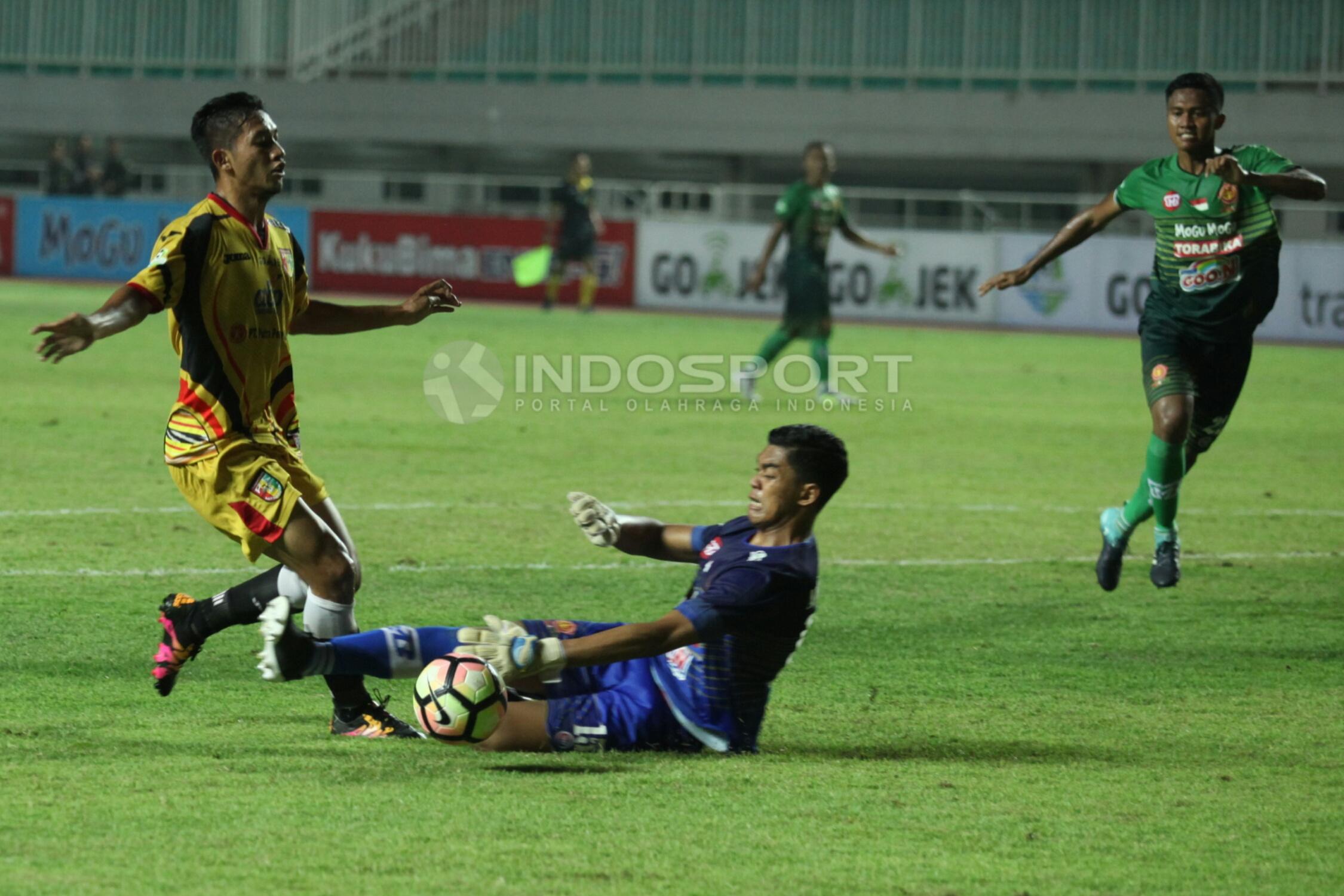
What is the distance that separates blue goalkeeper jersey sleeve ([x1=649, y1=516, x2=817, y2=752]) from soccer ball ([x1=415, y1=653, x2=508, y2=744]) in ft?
1.65

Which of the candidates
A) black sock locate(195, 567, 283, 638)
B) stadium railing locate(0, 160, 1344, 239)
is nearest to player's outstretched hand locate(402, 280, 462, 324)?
black sock locate(195, 567, 283, 638)

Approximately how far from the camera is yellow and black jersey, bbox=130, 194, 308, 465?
5.43 meters

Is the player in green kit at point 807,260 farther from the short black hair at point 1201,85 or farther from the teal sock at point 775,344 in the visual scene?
the short black hair at point 1201,85

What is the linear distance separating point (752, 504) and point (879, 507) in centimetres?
555

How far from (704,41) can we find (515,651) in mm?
31387

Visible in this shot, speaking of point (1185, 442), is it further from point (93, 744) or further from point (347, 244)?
point (347, 244)

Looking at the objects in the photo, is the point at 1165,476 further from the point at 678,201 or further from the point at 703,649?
the point at 678,201

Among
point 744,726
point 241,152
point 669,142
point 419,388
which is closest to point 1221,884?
point 744,726

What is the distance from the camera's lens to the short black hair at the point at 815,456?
17.0 feet

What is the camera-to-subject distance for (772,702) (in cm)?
608

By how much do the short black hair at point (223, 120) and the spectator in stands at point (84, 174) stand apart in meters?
28.3

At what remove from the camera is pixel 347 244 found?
30.3 metres

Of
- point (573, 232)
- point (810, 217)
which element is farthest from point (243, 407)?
point (573, 232)

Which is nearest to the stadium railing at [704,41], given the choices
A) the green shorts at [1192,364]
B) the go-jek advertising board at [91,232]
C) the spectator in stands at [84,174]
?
the spectator in stands at [84,174]
